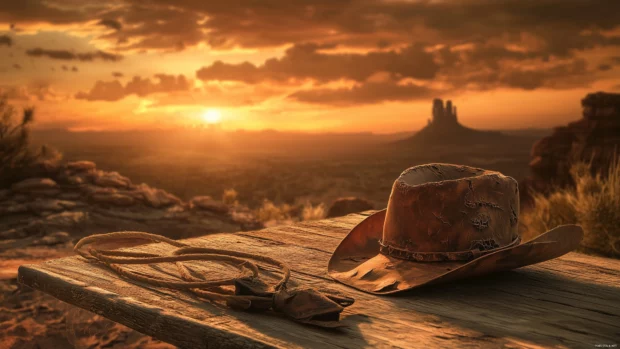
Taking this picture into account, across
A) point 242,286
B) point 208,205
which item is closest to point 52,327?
point 242,286

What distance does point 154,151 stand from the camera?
45562mm

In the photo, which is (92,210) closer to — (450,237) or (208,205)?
(208,205)

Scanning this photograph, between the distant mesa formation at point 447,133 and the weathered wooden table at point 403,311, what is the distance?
51.0m

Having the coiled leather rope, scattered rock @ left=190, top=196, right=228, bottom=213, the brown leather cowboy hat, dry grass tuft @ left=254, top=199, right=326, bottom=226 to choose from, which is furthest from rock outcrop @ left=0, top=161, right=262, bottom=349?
the brown leather cowboy hat

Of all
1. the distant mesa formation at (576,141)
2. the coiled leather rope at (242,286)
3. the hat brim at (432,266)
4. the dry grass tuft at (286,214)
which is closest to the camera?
the coiled leather rope at (242,286)

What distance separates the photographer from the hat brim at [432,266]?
1962 mm

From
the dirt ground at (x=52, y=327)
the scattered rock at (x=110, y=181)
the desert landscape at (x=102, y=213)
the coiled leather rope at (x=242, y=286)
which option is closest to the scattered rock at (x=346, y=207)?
the desert landscape at (x=102, y=213)

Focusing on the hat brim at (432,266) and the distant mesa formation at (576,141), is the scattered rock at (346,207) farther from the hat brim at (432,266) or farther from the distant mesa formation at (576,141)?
the hat brim at (432,266)

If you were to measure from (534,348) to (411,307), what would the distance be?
462mm

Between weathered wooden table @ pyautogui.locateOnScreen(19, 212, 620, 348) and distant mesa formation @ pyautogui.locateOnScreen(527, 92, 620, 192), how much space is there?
1319cm

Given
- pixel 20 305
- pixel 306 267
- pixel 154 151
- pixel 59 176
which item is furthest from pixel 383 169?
pixel 306 267

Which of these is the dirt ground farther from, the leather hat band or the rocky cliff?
the leather hat band

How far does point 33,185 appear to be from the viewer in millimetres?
10281

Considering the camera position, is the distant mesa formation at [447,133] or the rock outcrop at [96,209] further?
the distant mesa formation at [447,133]
